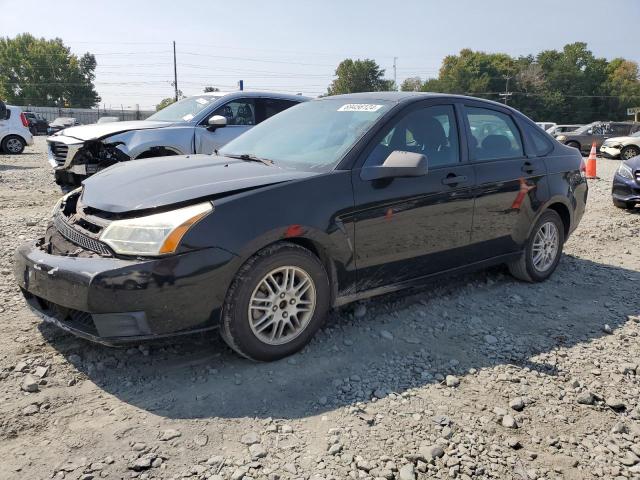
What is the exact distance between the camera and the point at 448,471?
2.55m

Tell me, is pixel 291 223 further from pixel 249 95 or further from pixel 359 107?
pixel 249 95

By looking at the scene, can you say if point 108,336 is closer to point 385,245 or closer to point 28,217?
point 385,245

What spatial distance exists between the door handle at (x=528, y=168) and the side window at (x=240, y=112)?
504 cm

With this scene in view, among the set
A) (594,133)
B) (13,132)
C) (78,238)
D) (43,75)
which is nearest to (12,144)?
(13,132)

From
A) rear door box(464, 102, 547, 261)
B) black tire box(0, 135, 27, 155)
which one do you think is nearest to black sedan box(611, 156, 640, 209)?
rear door box(464, 102, 547, 261)

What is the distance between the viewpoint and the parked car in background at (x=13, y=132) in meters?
17.8

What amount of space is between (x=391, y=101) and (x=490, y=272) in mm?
2235

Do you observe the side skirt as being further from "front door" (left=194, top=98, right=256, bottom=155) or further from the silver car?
"front door" (left=194, top=98, right=256, bottom=155)

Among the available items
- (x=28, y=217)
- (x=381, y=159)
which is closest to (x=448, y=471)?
(x=381, y=159)

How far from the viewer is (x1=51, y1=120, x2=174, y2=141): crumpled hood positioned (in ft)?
25.2

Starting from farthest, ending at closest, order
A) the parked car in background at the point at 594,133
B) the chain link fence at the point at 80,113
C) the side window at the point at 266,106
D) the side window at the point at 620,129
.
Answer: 1. the chain link fence at the point at 80,113
2. the side window at the point at 620,129
3. the parked car in background at the point at 594,133
4. the side window at the point at 266,106

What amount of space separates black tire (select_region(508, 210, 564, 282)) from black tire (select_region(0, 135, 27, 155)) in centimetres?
1784

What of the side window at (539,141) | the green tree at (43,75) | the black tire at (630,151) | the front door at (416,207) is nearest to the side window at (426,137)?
the front door at (416,207)

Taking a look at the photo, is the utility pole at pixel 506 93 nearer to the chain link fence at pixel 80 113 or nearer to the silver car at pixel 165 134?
the chain link fence at pixel 80 113
